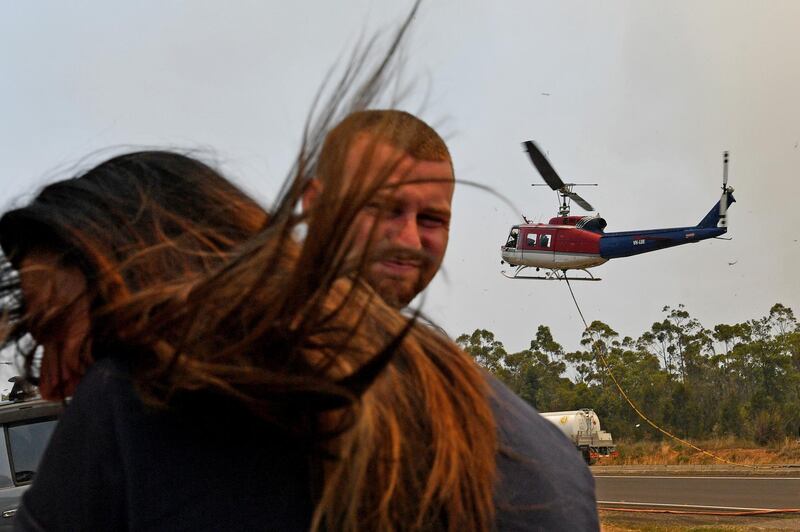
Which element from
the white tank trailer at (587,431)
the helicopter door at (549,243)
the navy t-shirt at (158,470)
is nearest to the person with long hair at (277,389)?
the navy t-shirt at (158,470)

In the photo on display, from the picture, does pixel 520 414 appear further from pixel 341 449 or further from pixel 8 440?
pixel 8 440

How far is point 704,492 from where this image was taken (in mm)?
20438

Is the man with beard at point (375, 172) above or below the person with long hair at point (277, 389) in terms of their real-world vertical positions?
above

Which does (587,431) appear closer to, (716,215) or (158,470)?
(716,215)

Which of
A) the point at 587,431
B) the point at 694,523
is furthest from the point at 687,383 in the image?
the point at 694,523

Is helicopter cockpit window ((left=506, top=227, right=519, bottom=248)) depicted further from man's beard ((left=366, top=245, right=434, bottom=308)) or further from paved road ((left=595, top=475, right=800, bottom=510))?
man's beard ((left=366, top=245, right=434, bottom=308))

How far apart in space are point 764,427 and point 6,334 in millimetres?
40836

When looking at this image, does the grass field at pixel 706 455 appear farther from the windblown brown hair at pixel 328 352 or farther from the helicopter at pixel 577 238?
the windblown brown hair at pixel 328 352

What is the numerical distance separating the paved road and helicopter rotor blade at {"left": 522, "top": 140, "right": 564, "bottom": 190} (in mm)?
9443

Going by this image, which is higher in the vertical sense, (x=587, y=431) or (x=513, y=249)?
(x=513, y=249)

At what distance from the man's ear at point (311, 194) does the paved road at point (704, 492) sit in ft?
55.2

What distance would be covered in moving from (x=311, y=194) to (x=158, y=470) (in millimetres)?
327

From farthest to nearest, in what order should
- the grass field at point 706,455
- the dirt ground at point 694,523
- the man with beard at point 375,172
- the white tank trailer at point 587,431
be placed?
1. the white tank trailer at point 587,431
2. the grass field at point 706,455
3. the dirt ground at point 694,523
4. the man with beard at point 375,172

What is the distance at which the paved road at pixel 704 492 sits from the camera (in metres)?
17.6
